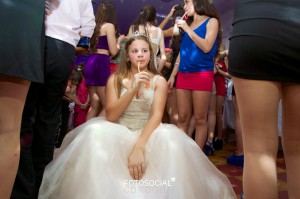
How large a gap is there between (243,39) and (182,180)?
2.22 feet

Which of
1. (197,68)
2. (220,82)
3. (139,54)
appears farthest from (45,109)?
(220,82)

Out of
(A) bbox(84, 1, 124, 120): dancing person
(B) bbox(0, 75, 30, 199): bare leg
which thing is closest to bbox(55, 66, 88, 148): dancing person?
(A) bbox(84, 1, 124, 120): dancing person

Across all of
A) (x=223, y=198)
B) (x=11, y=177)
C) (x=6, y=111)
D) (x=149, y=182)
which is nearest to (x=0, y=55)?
(x=6, y=111)

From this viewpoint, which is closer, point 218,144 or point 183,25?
point 183,25

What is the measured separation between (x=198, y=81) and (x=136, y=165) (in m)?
1.11

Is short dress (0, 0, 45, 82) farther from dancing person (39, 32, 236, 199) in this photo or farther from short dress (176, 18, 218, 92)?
short dress (176, 18, 218, 92)

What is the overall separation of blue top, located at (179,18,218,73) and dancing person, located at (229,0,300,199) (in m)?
1.40

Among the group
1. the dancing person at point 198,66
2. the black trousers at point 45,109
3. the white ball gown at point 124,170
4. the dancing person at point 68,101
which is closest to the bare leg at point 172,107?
the dancing person at point 198,66

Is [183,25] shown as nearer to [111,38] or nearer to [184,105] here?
[184,105]

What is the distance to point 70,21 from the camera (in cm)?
167

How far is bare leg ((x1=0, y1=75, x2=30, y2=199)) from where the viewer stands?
3.13 feet

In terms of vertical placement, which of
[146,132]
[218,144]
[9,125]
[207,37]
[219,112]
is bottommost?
[218,144]

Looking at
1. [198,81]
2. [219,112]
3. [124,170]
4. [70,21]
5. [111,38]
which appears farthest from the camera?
[219,112]

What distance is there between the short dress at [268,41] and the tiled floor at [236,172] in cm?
108
